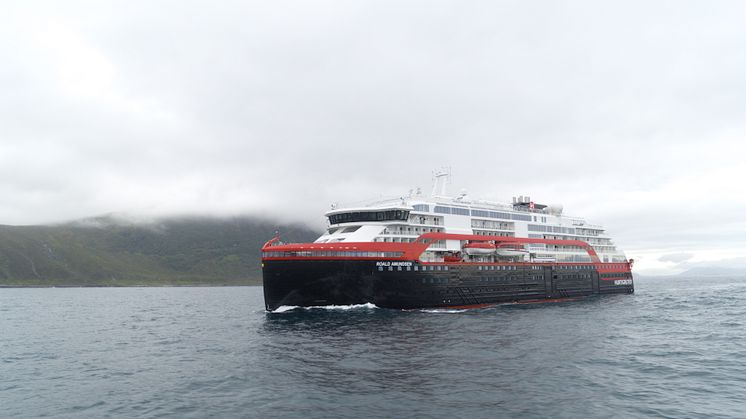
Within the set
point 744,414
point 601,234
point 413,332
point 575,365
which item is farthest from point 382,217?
point 601,234

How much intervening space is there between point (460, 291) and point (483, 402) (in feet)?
118

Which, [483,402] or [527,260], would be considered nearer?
[483,402]

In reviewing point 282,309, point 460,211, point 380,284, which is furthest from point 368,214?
point 282,309

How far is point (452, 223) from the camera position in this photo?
61.4 m

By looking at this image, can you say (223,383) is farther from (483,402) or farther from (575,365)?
(575,365)

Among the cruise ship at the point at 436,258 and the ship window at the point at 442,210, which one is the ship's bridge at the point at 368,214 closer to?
the cruise ship at the point at 436,258

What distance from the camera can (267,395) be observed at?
22.0 metres

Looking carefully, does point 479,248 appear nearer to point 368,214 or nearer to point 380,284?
point 368,214

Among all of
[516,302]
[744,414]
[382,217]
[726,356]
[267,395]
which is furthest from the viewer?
[516,302]

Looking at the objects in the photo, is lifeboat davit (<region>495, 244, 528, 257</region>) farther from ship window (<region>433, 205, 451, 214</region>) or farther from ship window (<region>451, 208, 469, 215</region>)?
ship window (<region>433, 205, 451, 214</region>)

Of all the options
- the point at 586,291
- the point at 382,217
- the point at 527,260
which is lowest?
the point at 586,291

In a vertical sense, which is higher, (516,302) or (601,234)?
(601,234)

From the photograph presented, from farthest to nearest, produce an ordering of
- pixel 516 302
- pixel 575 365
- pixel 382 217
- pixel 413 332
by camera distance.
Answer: pixel 516 302 < pixel 382 217 < pixel 413 332 < pixel 575 365

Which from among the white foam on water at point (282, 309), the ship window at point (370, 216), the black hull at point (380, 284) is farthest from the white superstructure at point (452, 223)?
the white foam on water at point (282, 309)
